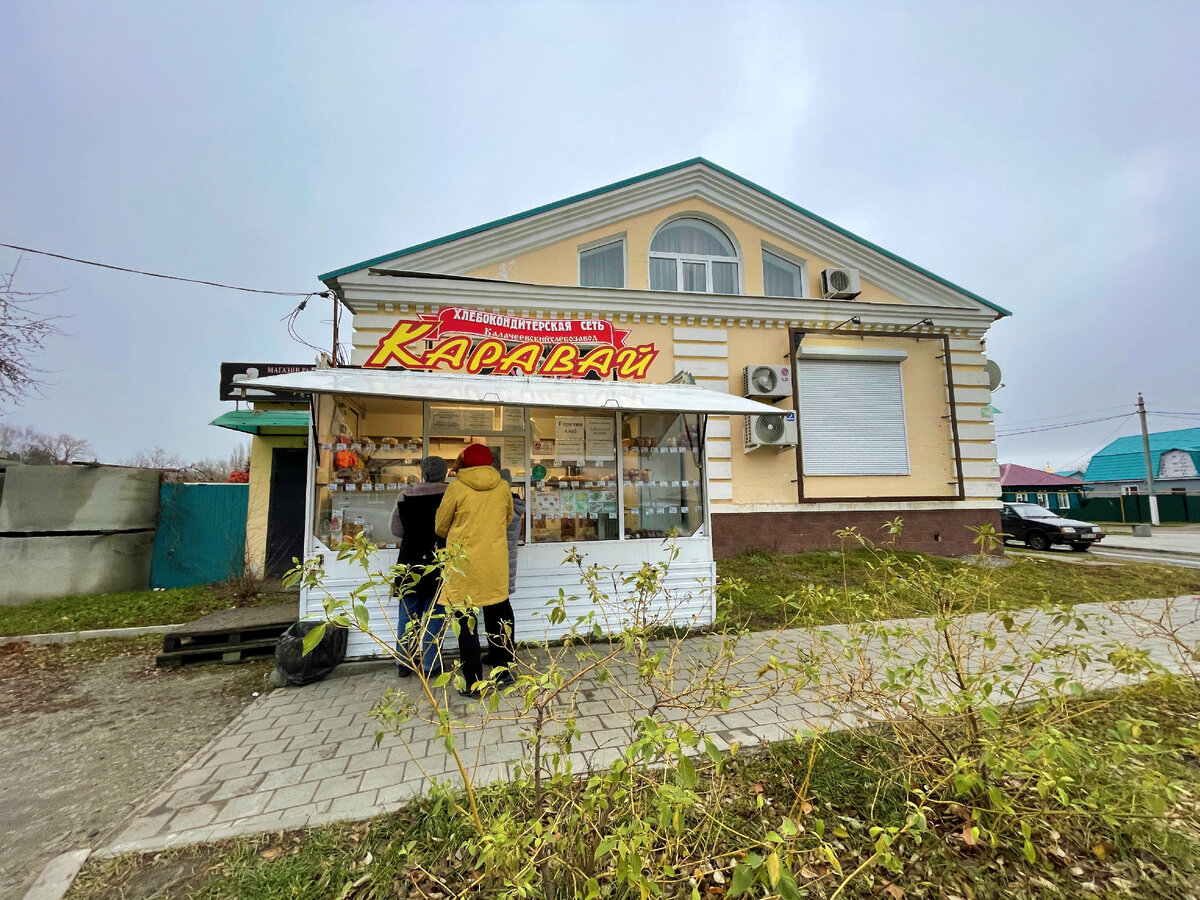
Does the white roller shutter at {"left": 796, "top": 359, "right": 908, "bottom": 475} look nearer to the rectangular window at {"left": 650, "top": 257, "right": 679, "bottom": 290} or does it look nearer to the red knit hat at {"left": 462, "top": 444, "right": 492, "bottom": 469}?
the rectangular window at {"left": 650, "top": 257, "right": 679, "bottom": 290}

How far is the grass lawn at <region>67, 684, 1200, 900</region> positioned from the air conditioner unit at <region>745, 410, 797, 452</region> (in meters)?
6.05

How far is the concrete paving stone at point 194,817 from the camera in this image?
92.1 inches

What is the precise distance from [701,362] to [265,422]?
24.5ft

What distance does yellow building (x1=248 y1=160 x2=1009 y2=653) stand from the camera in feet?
17.8

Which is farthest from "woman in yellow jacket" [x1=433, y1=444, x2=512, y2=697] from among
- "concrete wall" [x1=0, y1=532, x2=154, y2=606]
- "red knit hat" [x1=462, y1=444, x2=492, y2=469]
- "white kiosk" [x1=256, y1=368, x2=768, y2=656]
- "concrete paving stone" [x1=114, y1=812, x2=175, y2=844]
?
"concrete wall" [x1=0, y1=532, x2=154, y2=606]

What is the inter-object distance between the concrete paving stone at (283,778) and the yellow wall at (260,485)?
6301 mm

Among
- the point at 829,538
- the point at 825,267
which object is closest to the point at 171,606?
the point at 829,538

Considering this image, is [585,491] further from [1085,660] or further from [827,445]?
[827,445]

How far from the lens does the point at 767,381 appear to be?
840cm

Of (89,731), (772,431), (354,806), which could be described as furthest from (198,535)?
(772,431)

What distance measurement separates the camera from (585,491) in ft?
18.1

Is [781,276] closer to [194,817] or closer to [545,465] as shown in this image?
[545,465]

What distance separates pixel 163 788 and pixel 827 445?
30.8 ft

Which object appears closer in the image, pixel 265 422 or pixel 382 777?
pixel 382 777
